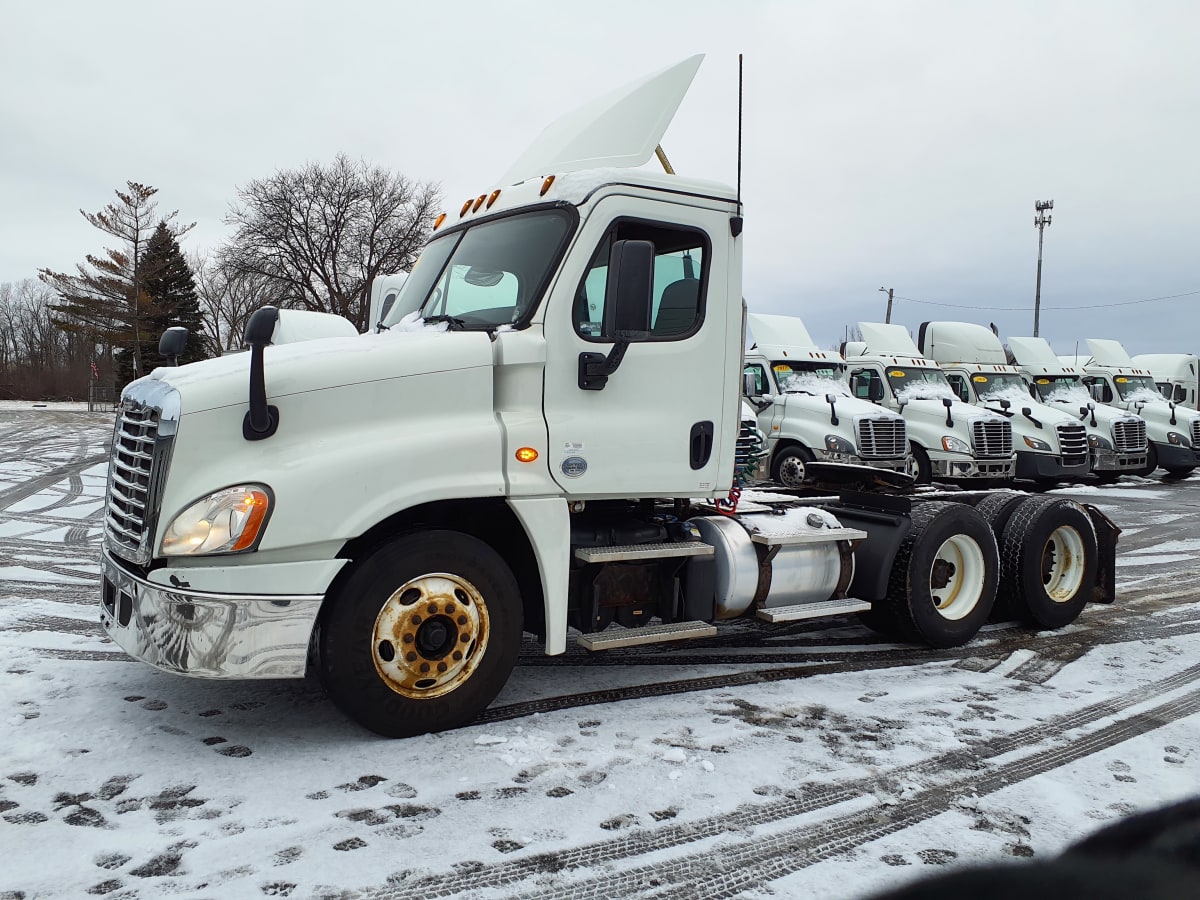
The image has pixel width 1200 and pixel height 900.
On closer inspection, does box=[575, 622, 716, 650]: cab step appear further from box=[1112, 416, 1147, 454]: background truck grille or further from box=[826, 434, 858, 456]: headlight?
box=[1112, 416, 1147, 454]: background truck grille

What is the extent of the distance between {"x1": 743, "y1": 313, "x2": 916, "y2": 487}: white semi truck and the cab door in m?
10.2

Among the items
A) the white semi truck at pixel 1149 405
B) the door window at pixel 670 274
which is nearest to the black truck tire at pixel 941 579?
the door window at pixel 670 274

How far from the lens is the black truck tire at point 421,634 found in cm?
424

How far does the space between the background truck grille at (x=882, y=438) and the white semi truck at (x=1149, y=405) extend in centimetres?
828

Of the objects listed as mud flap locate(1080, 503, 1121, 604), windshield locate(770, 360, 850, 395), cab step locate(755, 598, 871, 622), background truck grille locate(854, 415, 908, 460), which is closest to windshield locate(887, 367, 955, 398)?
windshield locate(770, 360, 850, 395)

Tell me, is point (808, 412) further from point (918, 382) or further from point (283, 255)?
point (283, 255)

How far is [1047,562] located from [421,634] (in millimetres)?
5058

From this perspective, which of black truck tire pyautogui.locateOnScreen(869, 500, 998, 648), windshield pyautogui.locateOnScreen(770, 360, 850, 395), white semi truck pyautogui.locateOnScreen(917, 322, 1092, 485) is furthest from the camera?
white semi truck pyautogui.locateOnScreen(917, 322, 1092, 485)

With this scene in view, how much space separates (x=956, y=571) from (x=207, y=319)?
68.4 metres

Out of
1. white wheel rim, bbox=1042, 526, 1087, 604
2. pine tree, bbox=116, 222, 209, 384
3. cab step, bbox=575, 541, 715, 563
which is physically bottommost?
white wheel rim, bbox=1042, 526, 1087, 604

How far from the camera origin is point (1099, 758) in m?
4.36

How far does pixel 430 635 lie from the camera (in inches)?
174

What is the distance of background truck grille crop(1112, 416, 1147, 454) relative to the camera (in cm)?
2009

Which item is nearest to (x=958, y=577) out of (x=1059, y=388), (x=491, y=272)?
(x=491, y=272)
